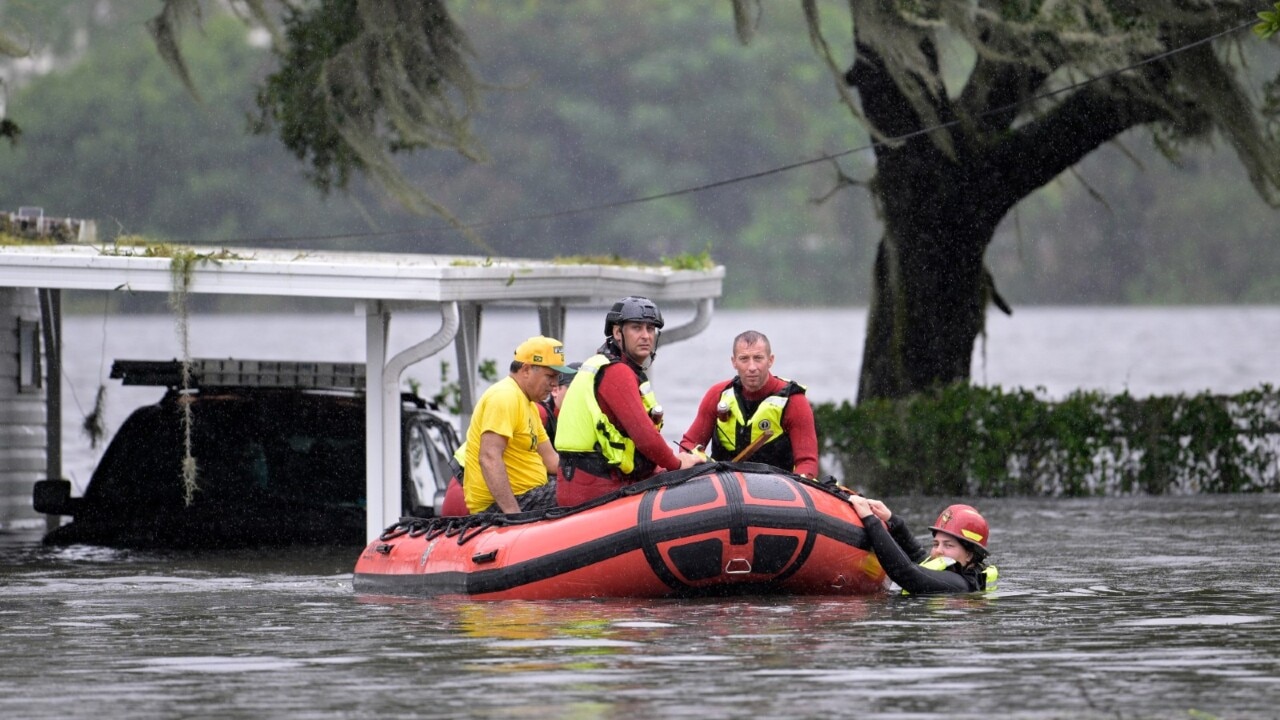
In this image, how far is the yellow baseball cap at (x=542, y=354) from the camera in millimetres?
12078

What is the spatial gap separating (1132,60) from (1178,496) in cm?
398

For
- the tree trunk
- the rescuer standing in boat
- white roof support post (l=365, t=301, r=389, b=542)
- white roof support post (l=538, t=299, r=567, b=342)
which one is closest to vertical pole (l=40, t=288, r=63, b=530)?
white roof support post (l=538, t=299, r=567, b=342)

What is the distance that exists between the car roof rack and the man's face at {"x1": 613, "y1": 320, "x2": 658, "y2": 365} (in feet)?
15.9

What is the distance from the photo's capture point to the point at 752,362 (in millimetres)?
11992

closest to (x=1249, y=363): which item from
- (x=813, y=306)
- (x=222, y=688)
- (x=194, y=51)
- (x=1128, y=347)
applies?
(x=1128, y=347)

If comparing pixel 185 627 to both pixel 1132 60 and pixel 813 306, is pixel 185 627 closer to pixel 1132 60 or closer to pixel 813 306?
pixel 1132 60

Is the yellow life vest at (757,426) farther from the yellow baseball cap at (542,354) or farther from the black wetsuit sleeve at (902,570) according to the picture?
the yellow baseball cap at (542,354)

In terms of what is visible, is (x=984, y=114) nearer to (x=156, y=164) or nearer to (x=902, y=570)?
(x=902, y=570)

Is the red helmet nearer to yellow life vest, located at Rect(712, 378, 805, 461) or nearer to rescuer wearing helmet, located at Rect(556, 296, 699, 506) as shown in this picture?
yellow life vest, located at Rect(712, 378, 805, 461)

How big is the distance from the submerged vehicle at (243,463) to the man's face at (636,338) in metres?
4.56

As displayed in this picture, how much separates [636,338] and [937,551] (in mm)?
2205

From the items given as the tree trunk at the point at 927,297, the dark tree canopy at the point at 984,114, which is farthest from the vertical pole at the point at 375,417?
the tree trunk at the point at 927,297

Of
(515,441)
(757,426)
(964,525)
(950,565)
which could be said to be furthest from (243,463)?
(964,525)

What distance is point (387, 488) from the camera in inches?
581
